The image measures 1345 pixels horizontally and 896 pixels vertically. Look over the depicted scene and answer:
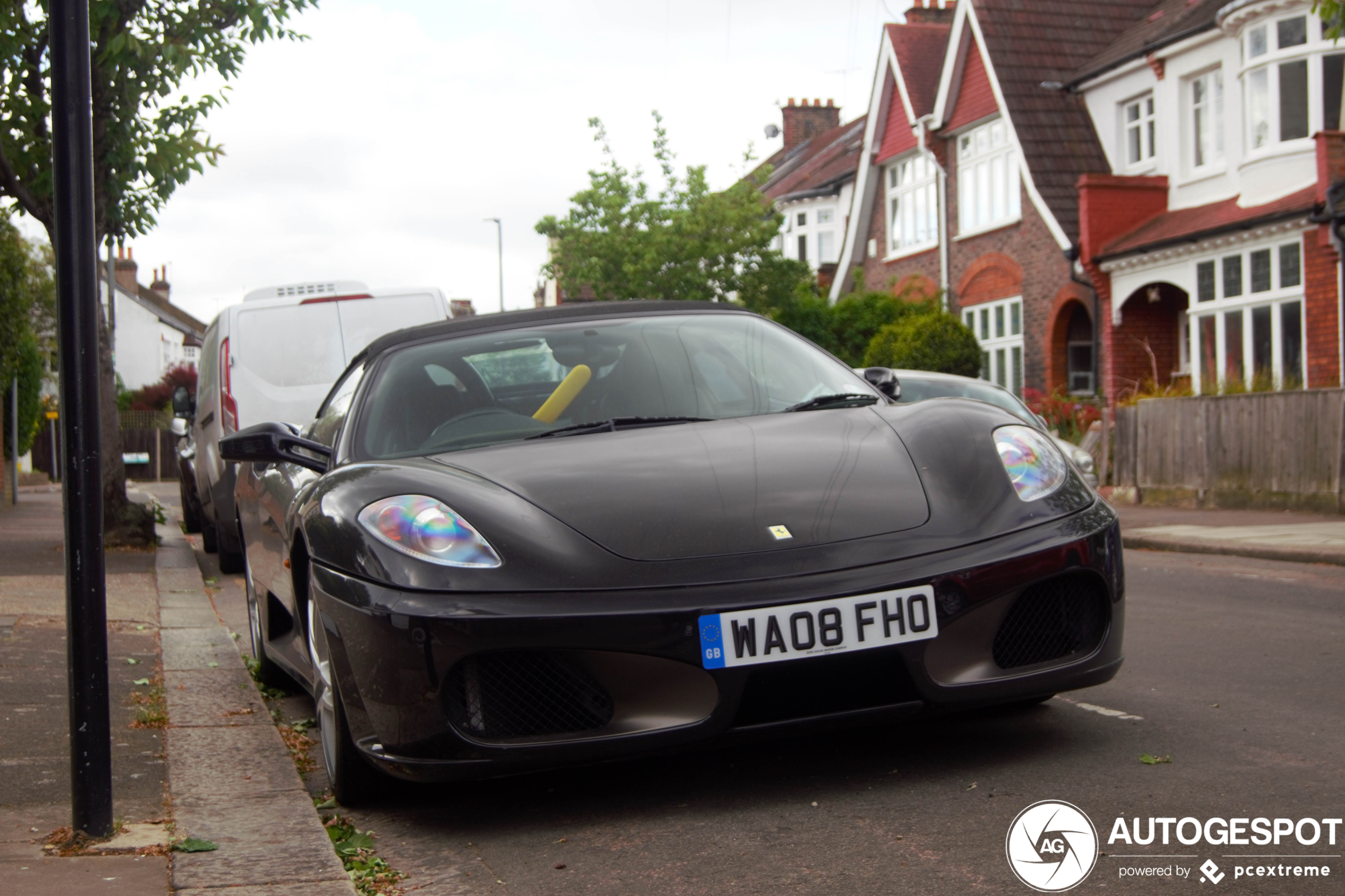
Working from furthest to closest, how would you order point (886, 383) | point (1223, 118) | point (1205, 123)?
point (1205, 123)
point (1223, 118)
point (886, 383)

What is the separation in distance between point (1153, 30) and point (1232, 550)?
15.7 m

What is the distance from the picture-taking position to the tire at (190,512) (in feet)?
51.1

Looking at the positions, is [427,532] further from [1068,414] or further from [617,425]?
[1068,414]

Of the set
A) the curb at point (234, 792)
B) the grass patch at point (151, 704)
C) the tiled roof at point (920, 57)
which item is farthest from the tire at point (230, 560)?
the tiled roof at point (920, 57)

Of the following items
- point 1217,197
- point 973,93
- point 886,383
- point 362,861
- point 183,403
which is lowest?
point 362,861

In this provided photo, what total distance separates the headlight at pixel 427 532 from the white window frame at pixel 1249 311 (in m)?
16.5

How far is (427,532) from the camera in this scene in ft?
12.6

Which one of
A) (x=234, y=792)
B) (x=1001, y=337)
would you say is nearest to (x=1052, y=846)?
(x=234, y=792)

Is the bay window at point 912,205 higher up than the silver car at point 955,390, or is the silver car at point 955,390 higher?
the bay window at point 912,205

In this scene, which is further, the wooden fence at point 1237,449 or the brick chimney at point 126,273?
the brick chimney at point 126,273

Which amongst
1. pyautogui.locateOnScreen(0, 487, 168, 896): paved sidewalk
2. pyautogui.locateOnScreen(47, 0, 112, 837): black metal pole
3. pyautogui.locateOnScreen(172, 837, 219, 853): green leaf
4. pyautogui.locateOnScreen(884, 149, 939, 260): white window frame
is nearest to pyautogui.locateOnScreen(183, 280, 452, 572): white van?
pyautogui.locateOnScreen(0, 487, 168, 896): paved sidewalk

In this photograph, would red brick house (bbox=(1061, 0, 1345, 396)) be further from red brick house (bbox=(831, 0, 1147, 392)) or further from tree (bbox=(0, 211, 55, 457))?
tree (bbox=(0, 211, 55, 457))

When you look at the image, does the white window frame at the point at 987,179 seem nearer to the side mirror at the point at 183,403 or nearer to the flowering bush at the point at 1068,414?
the flowering bush at the point at 1068,414

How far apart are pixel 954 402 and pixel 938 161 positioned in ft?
86.8
